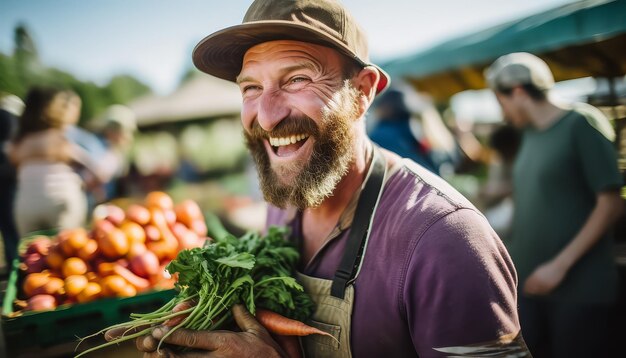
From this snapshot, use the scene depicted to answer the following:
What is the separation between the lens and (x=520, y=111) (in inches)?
127

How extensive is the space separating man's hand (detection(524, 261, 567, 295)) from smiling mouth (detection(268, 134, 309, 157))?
212 cm

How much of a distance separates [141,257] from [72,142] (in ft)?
9.25

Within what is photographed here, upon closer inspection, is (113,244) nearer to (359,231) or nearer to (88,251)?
(88,251)

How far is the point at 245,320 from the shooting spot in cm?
163

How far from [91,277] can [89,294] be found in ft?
0.86

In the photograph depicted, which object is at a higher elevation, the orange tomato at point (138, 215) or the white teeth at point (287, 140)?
the white teeth at point (287, 140)

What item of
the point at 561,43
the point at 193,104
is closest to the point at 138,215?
the point at 561,43

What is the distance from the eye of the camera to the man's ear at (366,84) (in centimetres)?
194

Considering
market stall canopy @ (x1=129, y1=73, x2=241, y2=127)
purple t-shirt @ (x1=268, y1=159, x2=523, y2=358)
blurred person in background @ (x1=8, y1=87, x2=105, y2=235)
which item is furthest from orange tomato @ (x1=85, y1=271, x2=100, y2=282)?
market stall canopy @ (x1=129, y1=73, x2=241, y2=127)

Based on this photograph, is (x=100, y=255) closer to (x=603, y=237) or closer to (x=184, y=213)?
(x=184, y=213)

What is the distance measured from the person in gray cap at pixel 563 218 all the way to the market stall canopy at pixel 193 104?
35.8 ft

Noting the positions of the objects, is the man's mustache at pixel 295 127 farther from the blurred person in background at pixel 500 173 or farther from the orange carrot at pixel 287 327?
the blurred person in background at pixel 500 173

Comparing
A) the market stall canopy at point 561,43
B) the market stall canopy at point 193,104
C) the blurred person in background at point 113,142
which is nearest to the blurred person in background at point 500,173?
the market stall canopy at point 561,43

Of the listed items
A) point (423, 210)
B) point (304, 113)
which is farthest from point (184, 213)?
point (423, 210)
